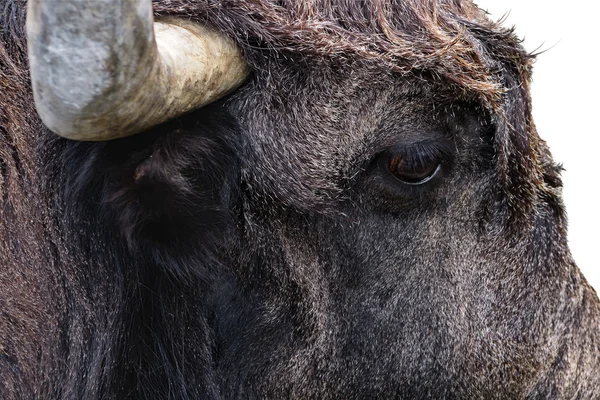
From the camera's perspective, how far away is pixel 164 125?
309cm

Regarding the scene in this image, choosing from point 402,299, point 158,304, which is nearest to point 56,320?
point 158,304

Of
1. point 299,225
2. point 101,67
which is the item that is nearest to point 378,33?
point 299,225

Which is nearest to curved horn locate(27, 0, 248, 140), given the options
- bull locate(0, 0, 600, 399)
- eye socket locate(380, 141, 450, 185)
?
bull locate(0, 0, 600, 399)

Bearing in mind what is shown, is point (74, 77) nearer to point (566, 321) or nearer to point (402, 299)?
point (402, 299)

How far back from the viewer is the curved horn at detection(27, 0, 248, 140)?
2.03 metres

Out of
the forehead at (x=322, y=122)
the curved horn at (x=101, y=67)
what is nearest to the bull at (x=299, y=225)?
the forehead at (x=322, y=122)

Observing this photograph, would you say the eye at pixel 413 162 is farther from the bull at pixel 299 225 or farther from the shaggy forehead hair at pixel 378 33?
the shaggy forehead hair at pixel 378 33

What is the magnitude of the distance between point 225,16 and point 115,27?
1194mm

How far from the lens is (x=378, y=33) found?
135 inches

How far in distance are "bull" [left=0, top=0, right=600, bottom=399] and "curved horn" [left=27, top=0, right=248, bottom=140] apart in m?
Result: 0.38

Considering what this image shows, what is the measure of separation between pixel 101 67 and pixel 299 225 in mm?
1497

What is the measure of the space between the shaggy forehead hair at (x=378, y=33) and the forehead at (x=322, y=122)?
0.08 meters

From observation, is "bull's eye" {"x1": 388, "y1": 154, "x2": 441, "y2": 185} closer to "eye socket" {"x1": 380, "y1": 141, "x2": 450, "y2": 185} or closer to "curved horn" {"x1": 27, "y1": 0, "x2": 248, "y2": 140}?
"eye socket" {"x1": 380, "y1": 141, "x2": 450, "y2": 185}

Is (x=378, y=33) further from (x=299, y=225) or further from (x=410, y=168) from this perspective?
(x=299, y=225)
